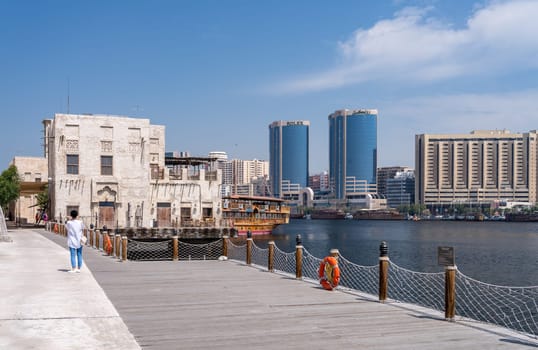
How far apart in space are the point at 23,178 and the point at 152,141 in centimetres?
1953

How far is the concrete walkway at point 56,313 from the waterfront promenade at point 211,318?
0.02m

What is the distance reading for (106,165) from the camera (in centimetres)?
6316

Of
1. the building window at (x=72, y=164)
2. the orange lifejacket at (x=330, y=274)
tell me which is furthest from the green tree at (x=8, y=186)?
the orange lifejacket at (x=330, y=274)

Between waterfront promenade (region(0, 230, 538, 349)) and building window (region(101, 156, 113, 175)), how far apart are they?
Answer: 45167 millimetres

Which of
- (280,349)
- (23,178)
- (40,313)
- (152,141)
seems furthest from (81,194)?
(280,349)

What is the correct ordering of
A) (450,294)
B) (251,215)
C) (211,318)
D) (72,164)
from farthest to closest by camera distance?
(251,215)
(72,164)
(450,294)
(211,318)

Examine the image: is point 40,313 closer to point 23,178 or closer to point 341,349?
point 341,349

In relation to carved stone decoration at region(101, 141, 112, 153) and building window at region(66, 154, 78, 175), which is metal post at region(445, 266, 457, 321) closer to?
building window at region(66, 154, 78, 175)

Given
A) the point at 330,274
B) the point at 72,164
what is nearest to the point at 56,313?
the point at 330,274

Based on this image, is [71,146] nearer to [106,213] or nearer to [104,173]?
[104,173]

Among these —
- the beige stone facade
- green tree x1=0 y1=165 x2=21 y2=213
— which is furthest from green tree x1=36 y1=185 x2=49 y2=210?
the beige stone facade

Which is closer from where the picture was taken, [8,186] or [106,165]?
[8,186]

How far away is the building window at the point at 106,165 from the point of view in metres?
62.9

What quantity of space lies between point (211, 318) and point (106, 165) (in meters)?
53.6
